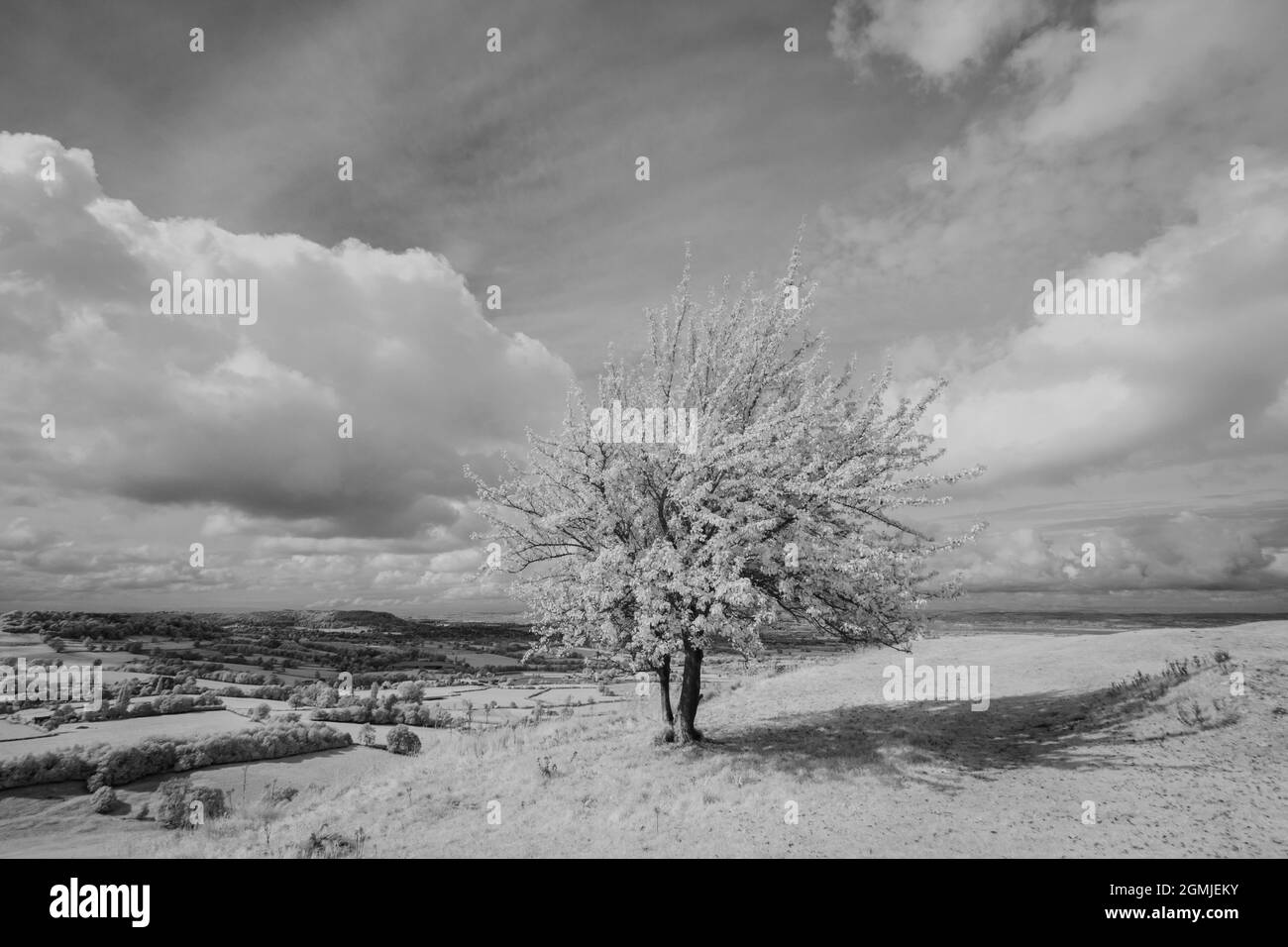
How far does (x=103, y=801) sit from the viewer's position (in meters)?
9.45

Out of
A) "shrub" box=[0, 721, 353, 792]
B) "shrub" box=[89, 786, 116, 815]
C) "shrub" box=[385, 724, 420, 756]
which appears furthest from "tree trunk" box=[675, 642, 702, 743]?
"shrub" box=[89, 786, 116, 815]

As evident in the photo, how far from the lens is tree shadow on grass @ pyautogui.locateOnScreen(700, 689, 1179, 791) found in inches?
460

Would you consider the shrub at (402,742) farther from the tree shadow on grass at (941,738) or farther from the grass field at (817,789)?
the tree shadow on grass at (941,738)

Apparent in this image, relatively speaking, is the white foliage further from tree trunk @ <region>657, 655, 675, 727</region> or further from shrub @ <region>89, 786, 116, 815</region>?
shrub @ <region>89, 786, 116, 815</region>

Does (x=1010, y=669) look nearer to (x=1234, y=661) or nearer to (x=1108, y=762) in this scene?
(x=1234, y=661)

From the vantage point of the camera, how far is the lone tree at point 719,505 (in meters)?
11.4

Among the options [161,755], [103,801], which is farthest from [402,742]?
[103,801]

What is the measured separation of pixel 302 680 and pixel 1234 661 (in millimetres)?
32852

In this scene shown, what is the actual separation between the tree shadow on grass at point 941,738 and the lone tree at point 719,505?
2.62m

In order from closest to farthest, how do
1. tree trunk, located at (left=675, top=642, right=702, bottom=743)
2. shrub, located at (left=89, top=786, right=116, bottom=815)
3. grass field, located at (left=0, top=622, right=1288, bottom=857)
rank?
1. grass field, located at (left=0, top=622, right=1288, bottom=857)
2. shrub, located at (left=89, top=786, right=116, bottom=815)
3. tree trunk, located at (left=675, top=642, right=702, bottom=743)

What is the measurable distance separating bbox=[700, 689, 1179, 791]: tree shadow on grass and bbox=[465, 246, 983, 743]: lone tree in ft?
8.61
